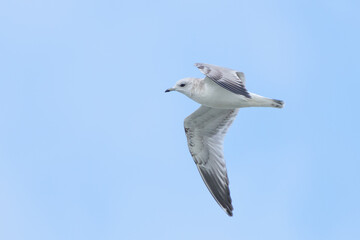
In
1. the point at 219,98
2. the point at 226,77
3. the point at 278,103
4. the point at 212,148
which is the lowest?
the point at 212,148

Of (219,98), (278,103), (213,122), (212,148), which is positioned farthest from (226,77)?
(212,148)

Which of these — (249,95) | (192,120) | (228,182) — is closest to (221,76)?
(249,95)

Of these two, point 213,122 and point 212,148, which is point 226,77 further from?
point 212,148

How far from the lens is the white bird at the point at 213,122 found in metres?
14.6

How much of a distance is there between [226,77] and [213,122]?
99.2 inches

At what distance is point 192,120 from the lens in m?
16.0

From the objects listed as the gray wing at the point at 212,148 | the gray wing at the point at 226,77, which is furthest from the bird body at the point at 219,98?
the gray wing at the point at 212,148

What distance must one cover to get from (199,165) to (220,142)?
774mm

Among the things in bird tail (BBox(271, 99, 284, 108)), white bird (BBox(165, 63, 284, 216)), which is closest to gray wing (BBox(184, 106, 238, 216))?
white bird (BBox(165, 63, 284, 216))

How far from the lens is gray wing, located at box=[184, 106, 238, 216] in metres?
16.1

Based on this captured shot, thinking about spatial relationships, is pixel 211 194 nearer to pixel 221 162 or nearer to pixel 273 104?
pixel 221 162

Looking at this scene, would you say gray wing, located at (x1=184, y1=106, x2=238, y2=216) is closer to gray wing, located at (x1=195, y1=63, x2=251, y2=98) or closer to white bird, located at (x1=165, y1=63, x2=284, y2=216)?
white bird, located at (x1=165, y1=63, x2=284, y2=216)

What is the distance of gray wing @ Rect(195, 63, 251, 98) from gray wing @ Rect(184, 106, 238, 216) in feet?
5.81

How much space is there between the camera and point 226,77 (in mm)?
13805
